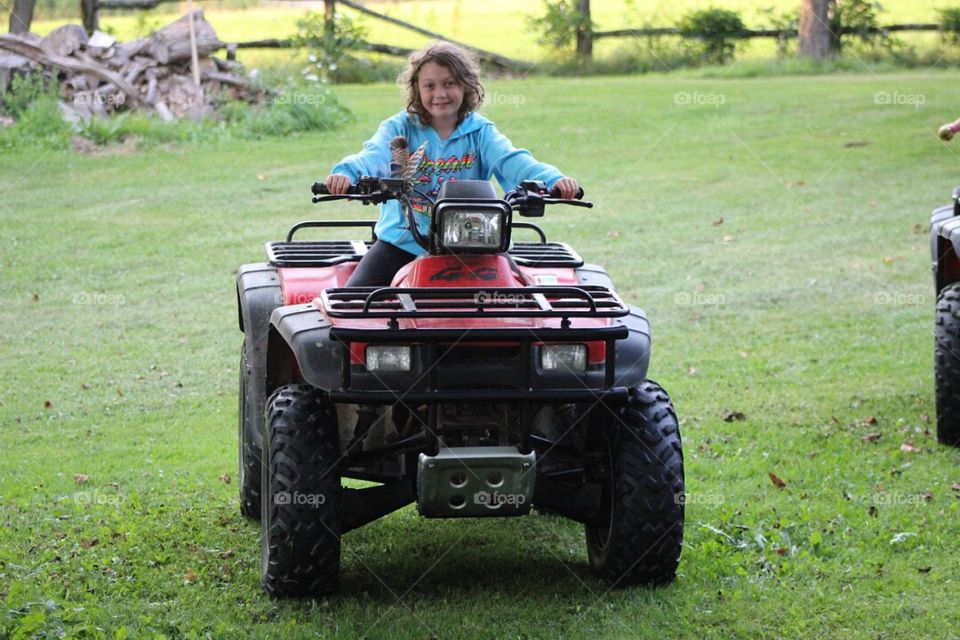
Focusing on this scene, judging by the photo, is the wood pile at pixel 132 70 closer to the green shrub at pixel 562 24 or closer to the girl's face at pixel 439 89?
the green shrub at pixel 562 24

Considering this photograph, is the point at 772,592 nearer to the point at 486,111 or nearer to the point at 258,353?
the point at 258,353

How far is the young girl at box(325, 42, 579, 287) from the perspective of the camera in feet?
18.3

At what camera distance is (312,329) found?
4.89 metres

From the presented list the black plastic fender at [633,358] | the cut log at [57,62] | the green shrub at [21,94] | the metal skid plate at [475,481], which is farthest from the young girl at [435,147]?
the cut log at [57,62]

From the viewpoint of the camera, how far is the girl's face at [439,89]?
18.5 ft

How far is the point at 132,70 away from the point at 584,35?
9.39m

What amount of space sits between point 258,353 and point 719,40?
20334 millimetres

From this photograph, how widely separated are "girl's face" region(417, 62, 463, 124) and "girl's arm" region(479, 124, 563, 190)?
7.3 inches

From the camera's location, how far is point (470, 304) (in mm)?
4820

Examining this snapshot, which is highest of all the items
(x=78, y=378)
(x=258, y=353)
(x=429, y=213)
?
(x=429, y=213)

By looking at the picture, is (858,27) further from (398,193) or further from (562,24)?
(398,193)

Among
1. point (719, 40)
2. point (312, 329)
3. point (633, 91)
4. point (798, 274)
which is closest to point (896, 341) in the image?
point (798, 274)

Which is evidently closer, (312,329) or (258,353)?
(312,329)

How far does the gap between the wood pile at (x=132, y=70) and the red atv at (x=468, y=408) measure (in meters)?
13.5
